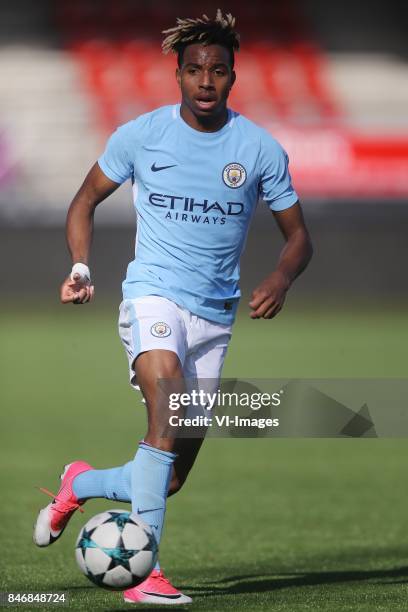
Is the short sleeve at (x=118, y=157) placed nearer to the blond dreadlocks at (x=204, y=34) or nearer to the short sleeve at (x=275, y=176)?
the blond dreadlocks at (x=204, y=34)

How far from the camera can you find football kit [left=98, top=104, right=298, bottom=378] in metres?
4.97

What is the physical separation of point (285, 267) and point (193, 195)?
1.55 ft

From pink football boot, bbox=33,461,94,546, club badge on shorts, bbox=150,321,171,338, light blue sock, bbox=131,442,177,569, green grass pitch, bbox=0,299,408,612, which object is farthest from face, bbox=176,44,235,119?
green grass pitch, bbox=0,299,408,612

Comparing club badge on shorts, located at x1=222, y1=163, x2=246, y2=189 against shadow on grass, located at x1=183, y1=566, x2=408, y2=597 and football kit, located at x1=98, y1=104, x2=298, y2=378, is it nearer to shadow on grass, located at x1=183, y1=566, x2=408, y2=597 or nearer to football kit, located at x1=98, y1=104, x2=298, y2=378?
football kit, located at x1=98, y1=104, x2=298, y2=378

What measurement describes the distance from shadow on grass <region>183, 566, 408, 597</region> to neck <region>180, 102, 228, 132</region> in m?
1.91

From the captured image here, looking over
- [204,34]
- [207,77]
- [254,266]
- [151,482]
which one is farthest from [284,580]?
[254,266]

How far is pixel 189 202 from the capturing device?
16.3ft

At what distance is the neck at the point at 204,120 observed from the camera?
5.03 m

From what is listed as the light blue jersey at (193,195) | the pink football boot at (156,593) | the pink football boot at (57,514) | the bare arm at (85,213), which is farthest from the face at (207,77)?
the pink football boot at (156,593)

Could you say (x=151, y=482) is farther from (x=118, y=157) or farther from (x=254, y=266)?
(x=254, y=266)

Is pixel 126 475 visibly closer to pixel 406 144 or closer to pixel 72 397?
pixel 72 397

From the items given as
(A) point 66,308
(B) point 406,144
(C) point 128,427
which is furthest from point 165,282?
(B) point 406,144

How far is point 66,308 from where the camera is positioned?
22.7 meters

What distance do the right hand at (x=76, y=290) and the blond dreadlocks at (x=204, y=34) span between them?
1015 mm
